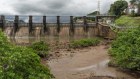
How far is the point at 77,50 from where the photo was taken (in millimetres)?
34562

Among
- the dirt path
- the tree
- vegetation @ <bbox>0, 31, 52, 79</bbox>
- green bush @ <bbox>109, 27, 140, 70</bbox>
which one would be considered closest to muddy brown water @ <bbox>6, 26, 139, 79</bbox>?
the dirt path

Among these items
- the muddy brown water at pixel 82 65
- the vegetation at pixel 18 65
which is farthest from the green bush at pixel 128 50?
the vegetation at pixel 18 65

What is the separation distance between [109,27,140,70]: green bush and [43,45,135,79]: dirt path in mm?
755

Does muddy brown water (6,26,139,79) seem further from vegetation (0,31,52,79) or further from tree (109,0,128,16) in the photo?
tree (109,0,128,16)

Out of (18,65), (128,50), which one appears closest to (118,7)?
(128,50)

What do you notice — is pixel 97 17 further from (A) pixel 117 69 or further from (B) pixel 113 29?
(A) pixel 117 69

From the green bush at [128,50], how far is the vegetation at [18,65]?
10.1m

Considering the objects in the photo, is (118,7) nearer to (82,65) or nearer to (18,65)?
(82,65)

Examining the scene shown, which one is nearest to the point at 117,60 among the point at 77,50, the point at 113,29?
the point at 77,50

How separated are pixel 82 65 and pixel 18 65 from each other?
1468 cm

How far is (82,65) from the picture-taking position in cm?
2602

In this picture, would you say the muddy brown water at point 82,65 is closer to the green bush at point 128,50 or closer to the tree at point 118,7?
the green bush at point 128,50

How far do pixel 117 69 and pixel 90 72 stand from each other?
208 centimetres

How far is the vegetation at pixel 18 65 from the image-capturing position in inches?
441
